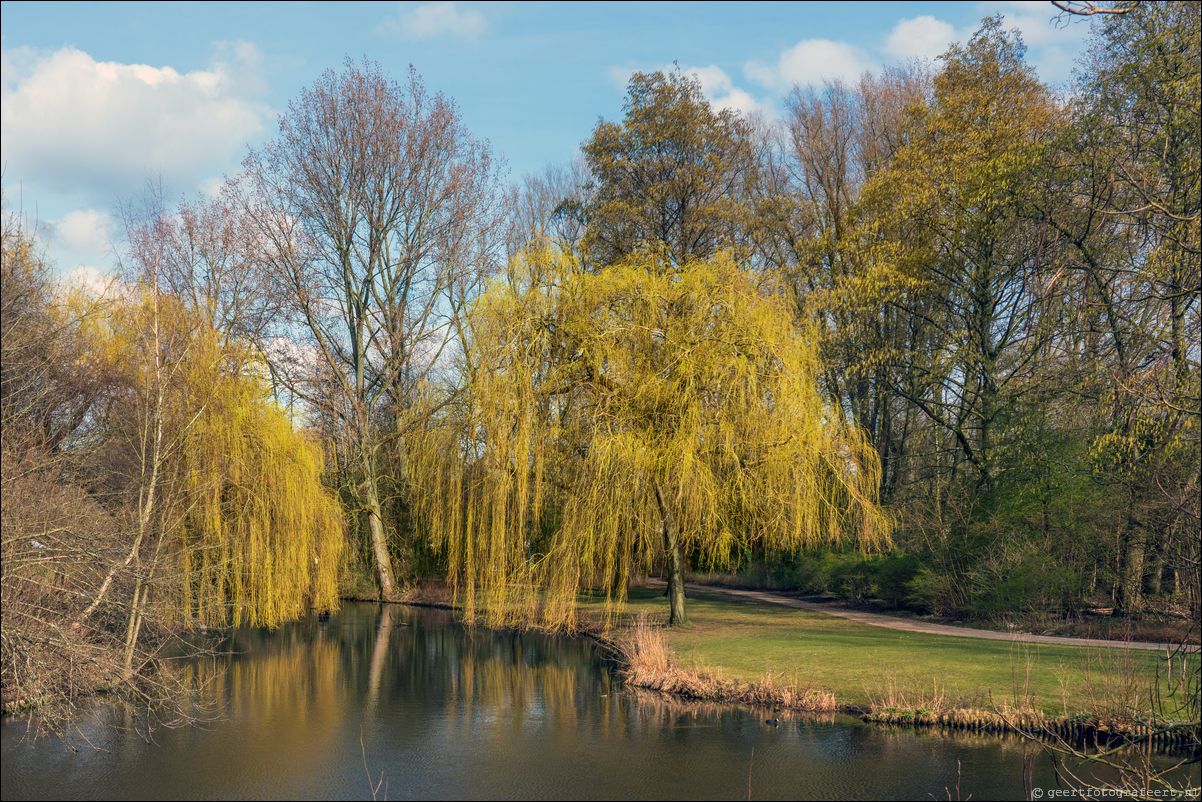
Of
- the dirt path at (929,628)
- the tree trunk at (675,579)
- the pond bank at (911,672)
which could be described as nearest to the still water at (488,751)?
the pond bank at (911,672)

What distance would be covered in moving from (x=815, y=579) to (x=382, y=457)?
15287mm

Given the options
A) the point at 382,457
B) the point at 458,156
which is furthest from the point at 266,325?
the point at 458,156

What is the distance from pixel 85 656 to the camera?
31.4 feet

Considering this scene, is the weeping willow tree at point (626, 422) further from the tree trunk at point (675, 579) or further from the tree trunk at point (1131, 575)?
the tree trunk at point (1131, 575)

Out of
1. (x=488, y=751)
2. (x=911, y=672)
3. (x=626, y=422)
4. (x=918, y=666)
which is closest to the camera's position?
(x=488, y=751)

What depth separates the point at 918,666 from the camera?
13000mm

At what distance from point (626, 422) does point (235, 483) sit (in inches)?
369

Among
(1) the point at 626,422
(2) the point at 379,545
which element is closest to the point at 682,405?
(1) the point at 626,422

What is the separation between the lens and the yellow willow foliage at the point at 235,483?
17672mm

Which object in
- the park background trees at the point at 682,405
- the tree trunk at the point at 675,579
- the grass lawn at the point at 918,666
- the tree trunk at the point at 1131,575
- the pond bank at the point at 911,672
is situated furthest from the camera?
the tree trunk at the point at 675,579

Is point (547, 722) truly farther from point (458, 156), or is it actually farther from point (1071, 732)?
point (458, 156)

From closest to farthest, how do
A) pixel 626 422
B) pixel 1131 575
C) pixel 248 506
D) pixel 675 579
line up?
pixel 1131 575, pixel 626 422, pixel 675 579, pixel 248 506

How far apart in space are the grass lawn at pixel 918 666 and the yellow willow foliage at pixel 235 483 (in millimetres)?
9277

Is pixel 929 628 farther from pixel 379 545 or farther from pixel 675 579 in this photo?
pixel 379 545
